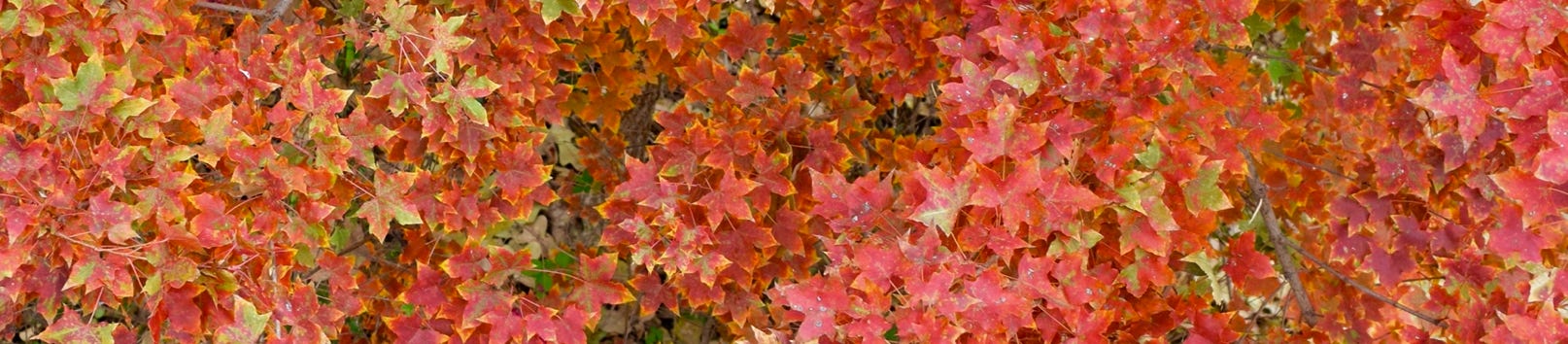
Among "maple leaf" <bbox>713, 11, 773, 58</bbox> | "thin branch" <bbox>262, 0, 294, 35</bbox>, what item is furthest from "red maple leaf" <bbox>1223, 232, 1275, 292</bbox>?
"thin branch" <bbox>262, 0, 294, 35</bbox>

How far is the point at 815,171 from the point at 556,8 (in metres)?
0.37

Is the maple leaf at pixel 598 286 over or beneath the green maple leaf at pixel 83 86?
beneath

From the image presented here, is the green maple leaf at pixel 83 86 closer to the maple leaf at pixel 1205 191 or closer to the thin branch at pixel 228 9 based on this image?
the thin branch at pixel 228 9

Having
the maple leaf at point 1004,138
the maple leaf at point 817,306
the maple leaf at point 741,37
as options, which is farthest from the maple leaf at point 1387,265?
the maple leaf at point 741,37

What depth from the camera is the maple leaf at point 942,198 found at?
1.31 metres

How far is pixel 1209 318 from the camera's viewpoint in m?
1.59

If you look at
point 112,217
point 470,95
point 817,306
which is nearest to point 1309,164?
point 817,306

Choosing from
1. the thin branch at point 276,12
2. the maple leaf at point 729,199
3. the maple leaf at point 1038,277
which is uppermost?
the thin branch at point 276,12

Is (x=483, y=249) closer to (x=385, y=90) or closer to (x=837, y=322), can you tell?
(x=385, y=90)

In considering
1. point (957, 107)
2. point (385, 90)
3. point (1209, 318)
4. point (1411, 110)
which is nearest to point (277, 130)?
point (385, 90)

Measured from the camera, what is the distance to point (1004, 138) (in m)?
1.35

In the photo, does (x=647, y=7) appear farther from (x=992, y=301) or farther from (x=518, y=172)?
(x=992, y=301)

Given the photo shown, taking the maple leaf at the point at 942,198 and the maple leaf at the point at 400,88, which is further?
the maple leaf at the point at 400,88

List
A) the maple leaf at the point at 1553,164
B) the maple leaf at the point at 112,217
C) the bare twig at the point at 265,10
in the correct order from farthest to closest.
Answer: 1. the bare twig at the point at 265,10
2. the maple leaf at the point at 112,217
3. the maple leaf at the point at 1553,164
